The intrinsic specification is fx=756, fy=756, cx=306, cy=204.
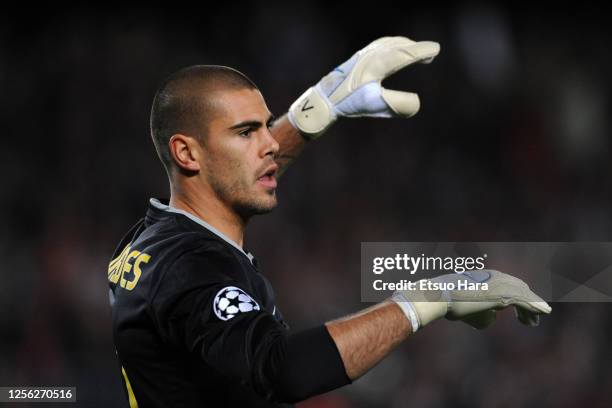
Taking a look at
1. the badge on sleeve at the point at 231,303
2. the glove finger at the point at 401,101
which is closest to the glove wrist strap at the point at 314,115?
the glove finger at the point at 401,101

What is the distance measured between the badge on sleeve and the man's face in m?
0.43

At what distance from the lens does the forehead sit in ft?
6.46

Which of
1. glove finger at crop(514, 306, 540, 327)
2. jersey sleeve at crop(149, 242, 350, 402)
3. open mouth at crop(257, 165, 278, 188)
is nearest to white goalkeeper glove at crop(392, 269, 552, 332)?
glove finger at crop(514, 306, 540, 327)

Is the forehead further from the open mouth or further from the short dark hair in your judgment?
the open mouth

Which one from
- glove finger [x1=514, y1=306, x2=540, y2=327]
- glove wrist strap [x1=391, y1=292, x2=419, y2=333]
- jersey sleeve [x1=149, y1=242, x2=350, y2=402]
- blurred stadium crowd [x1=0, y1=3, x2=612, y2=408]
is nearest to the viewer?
jersey sleeve [x1=149, y1=242, x2=350, y2=402]

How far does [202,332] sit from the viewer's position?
1.59 meters

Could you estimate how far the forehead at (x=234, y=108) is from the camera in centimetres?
197

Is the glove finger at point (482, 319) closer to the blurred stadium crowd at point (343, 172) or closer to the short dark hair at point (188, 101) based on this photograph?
the short dark hair at point (188, 101)

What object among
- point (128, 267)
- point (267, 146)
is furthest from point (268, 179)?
point (128, 267)

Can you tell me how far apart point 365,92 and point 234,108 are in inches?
25.9

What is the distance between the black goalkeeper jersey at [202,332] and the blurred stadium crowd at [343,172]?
126 inches

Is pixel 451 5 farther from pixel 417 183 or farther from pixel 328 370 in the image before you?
pixel 328 370

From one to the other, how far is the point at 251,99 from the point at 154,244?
465 millimetres

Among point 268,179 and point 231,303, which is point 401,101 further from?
point 231,303
